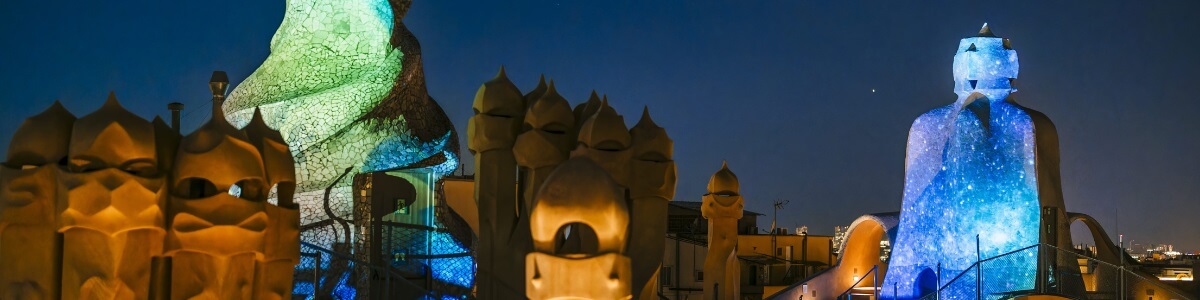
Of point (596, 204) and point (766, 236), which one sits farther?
point (766, 236)

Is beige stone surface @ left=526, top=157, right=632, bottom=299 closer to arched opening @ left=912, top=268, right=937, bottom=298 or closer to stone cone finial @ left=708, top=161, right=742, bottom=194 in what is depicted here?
stone cone finial @ left=708, top=161, right=742, bottom=194

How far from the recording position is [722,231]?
60.1ft

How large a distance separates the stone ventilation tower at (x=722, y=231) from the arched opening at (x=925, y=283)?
13.4 feet

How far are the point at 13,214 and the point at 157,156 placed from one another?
98 centimetres

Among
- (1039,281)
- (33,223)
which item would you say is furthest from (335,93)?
(33,223)

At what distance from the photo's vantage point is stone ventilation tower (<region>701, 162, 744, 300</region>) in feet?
58.9

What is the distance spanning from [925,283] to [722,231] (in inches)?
199

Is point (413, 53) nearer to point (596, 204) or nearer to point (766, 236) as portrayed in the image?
point (596, 204)

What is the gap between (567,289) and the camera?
27.9 feet

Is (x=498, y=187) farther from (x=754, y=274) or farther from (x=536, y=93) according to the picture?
(x=754, y=274)

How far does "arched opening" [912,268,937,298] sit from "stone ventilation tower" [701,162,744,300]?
4.08m

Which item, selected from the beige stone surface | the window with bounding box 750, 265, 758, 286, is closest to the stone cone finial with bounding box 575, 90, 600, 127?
the beige stone surface

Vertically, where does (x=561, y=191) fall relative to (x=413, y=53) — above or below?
below

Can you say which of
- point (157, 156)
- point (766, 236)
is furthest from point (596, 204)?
point (766, 236)
